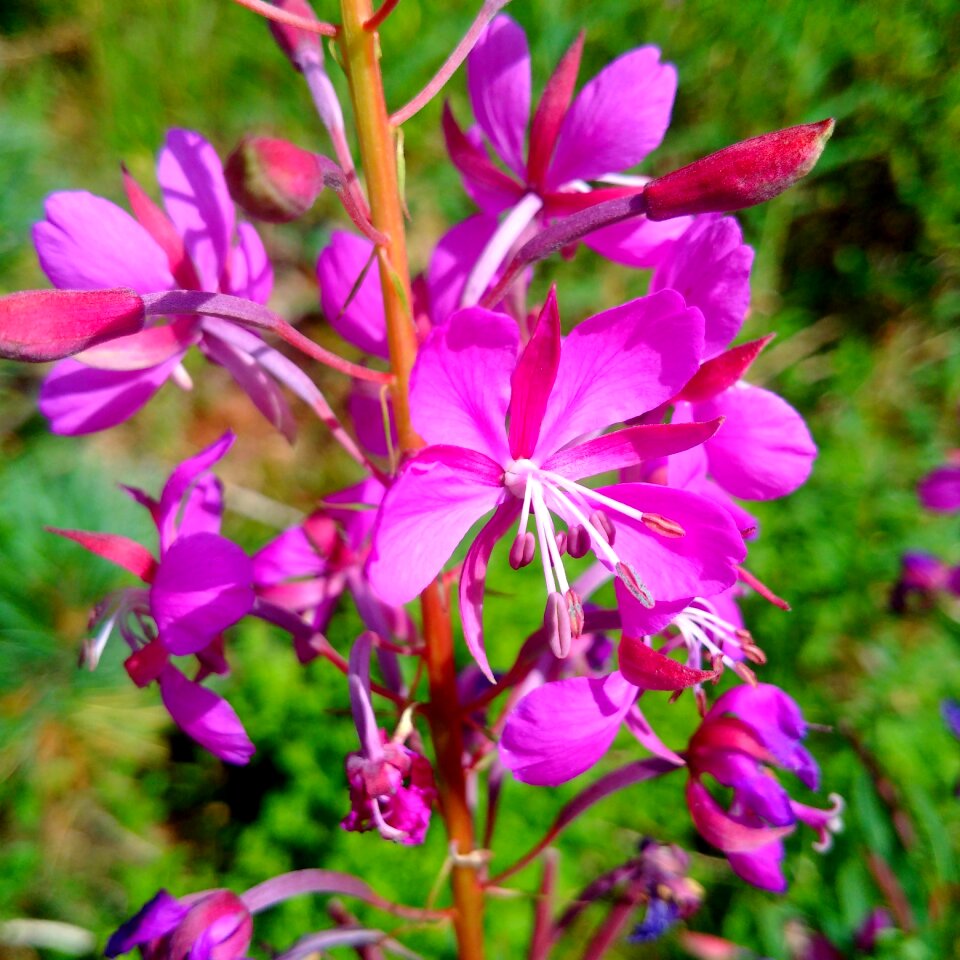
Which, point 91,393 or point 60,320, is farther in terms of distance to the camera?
point 91,393

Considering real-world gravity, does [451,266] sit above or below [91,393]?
above

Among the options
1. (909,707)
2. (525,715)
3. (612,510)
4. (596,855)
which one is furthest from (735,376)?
(909,707)

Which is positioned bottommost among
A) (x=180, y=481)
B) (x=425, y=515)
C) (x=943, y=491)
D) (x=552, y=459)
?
(x=180, y=481)

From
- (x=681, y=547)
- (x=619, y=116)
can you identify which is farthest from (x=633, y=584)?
(x=619, y=116)

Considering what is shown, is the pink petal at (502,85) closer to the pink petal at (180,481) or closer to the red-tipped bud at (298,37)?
the red-tipped bud at (298,37)

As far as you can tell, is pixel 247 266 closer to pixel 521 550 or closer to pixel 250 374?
pixel 250 374
